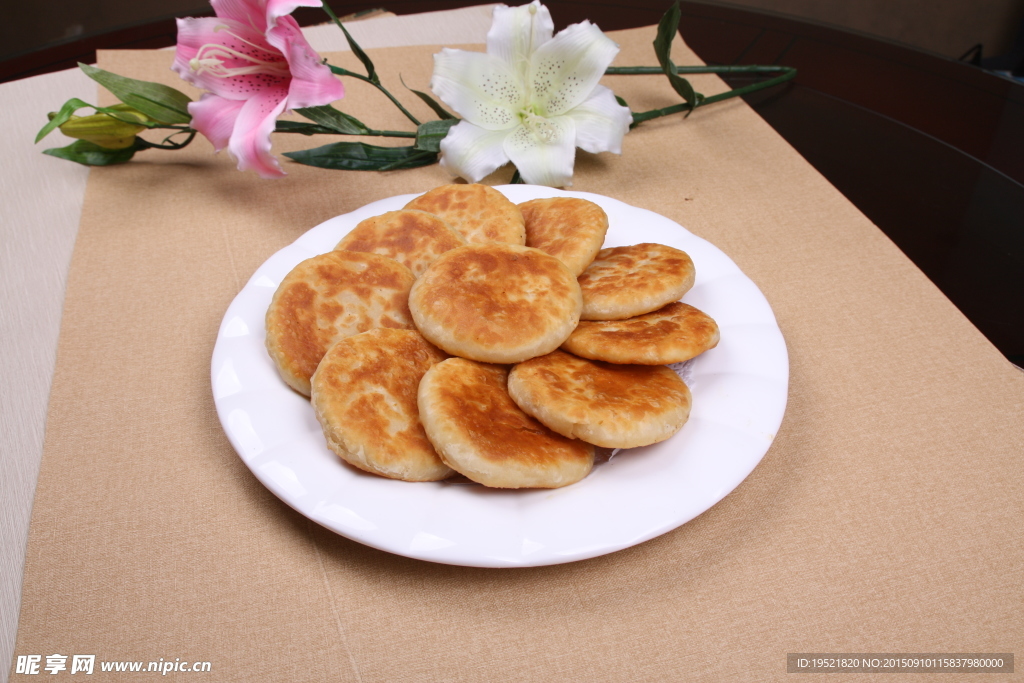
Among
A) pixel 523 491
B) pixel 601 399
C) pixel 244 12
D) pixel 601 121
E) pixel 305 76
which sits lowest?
pixel 523 491

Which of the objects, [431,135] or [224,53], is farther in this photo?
[431,135]

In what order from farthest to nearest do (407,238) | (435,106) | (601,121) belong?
(435,106) → (601,121) → (407,238)

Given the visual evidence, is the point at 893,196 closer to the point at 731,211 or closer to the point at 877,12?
the point at 731,211

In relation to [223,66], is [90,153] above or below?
below

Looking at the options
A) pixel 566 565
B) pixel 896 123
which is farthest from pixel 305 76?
pixel 896 123

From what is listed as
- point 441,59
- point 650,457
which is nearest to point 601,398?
point 650,457

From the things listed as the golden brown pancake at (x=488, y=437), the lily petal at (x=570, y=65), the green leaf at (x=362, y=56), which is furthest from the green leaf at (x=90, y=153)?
the golden brown pancake at (x=488, y=437)

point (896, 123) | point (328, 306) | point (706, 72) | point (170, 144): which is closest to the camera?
point (328, 306)

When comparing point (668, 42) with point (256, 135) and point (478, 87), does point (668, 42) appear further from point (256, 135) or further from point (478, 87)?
point (256, 135)

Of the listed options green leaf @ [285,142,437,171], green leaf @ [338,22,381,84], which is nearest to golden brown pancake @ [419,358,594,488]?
green leaf @ [338,22,381,84]
